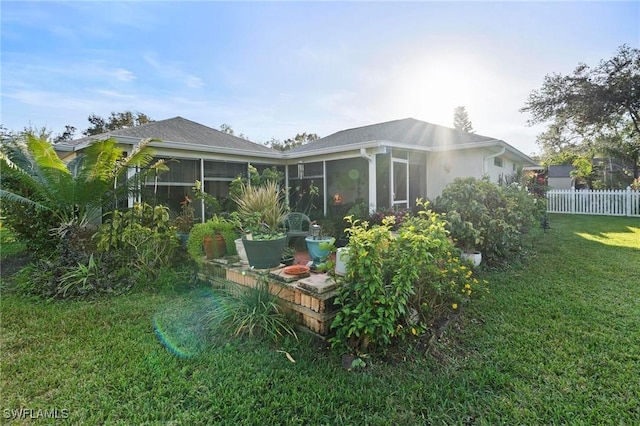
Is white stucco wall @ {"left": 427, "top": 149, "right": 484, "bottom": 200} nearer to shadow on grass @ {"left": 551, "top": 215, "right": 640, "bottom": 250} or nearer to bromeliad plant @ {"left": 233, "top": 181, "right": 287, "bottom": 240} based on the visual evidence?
shadow on grass @ {"left": 551, "top": 215, "right": 640, "bottom": 250}

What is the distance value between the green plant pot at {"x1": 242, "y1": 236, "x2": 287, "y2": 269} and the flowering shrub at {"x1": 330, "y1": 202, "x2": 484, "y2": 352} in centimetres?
151

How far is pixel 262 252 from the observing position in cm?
428

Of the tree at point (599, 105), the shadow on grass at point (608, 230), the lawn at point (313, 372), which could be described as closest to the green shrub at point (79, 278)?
the lawn at point (313, 372)

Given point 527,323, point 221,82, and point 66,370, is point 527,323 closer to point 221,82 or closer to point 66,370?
point 66,370

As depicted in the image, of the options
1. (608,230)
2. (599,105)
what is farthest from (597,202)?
(599,105)

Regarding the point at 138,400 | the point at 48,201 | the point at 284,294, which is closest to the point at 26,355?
the point at 138,400

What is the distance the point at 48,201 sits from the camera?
A: 5.98 meters

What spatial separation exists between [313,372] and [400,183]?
24.1 ft

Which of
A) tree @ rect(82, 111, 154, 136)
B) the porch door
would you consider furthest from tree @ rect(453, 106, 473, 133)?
the porch door

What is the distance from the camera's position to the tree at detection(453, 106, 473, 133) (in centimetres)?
5162

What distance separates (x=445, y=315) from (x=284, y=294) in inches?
76.8

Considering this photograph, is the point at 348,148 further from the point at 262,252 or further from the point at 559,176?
the point at 559,176

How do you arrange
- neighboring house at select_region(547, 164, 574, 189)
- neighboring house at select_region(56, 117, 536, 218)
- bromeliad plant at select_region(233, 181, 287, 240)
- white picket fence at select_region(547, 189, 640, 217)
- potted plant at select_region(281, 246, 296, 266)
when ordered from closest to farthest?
bromeliad plant at select_region(233, 181, 287, 240) < potted plant at select_region(281, 246, 296, 266) < neighboring house at select_region(56, 117, 536, 218) < white picket fence at select_region(547, 189, 640, 217) < neighboring house at select_region(547, 164, 574, 189)

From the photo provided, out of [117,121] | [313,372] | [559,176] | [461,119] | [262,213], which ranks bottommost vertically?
[313,372]
